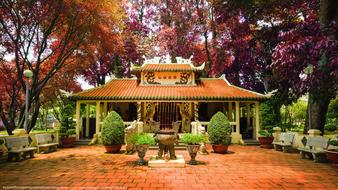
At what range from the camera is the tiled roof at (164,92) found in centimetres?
1633

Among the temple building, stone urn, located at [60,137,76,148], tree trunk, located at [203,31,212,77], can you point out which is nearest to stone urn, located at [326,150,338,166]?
the temple building

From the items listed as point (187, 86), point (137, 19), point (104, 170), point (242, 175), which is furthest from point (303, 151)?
point (137, 19)

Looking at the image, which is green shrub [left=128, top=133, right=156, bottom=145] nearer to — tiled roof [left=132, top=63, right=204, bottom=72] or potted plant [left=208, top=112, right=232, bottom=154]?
potted plant [left=208, top=112, right=232, bottom=154]

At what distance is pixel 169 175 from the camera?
736 cm

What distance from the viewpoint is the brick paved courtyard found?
628cm

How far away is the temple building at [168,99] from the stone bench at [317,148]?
6199 mm

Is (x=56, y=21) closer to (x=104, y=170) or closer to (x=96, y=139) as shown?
(x=96, y=139)

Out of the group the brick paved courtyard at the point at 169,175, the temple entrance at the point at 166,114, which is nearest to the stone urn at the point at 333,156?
the brick paved courtyard at the point at 169,175

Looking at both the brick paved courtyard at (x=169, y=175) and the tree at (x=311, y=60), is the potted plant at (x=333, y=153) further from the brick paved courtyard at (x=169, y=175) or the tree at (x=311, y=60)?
the tree at (x=311, y=60)

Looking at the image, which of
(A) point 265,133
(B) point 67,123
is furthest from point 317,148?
(B) point 67,123

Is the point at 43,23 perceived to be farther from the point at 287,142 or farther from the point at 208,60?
the point at 208,60

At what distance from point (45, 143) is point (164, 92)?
7696 mm

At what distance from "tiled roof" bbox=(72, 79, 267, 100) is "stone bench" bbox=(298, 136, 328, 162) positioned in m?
6.27

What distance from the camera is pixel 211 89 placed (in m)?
18.1
